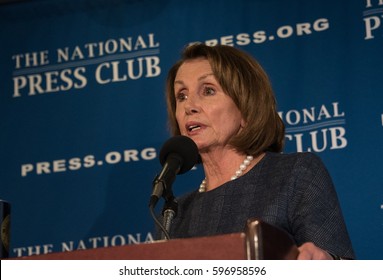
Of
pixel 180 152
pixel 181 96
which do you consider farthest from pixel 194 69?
pixel 180 152

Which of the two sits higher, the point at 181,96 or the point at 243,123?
the point at 181,96

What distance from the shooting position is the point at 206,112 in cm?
245

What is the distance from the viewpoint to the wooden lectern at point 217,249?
1317 millimetres

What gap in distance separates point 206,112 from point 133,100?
931mm

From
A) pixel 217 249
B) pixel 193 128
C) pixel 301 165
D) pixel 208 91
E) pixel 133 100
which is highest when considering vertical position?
pixel 133 100

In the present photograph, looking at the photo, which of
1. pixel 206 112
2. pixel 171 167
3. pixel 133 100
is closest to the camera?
pixel 171 167

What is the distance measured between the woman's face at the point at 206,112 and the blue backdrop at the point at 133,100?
0.62m

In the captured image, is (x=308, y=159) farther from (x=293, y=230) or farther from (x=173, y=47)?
(x=173, y=47)

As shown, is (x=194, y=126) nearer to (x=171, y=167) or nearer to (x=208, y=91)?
(x=208, y=91)

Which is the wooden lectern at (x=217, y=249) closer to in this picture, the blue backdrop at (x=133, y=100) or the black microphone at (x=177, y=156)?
the black microphone at (x=177, y=156)

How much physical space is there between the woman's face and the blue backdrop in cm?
62

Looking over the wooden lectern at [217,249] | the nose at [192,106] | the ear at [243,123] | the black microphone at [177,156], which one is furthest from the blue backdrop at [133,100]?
the wooden lectern at [217,249]

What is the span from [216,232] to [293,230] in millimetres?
233
